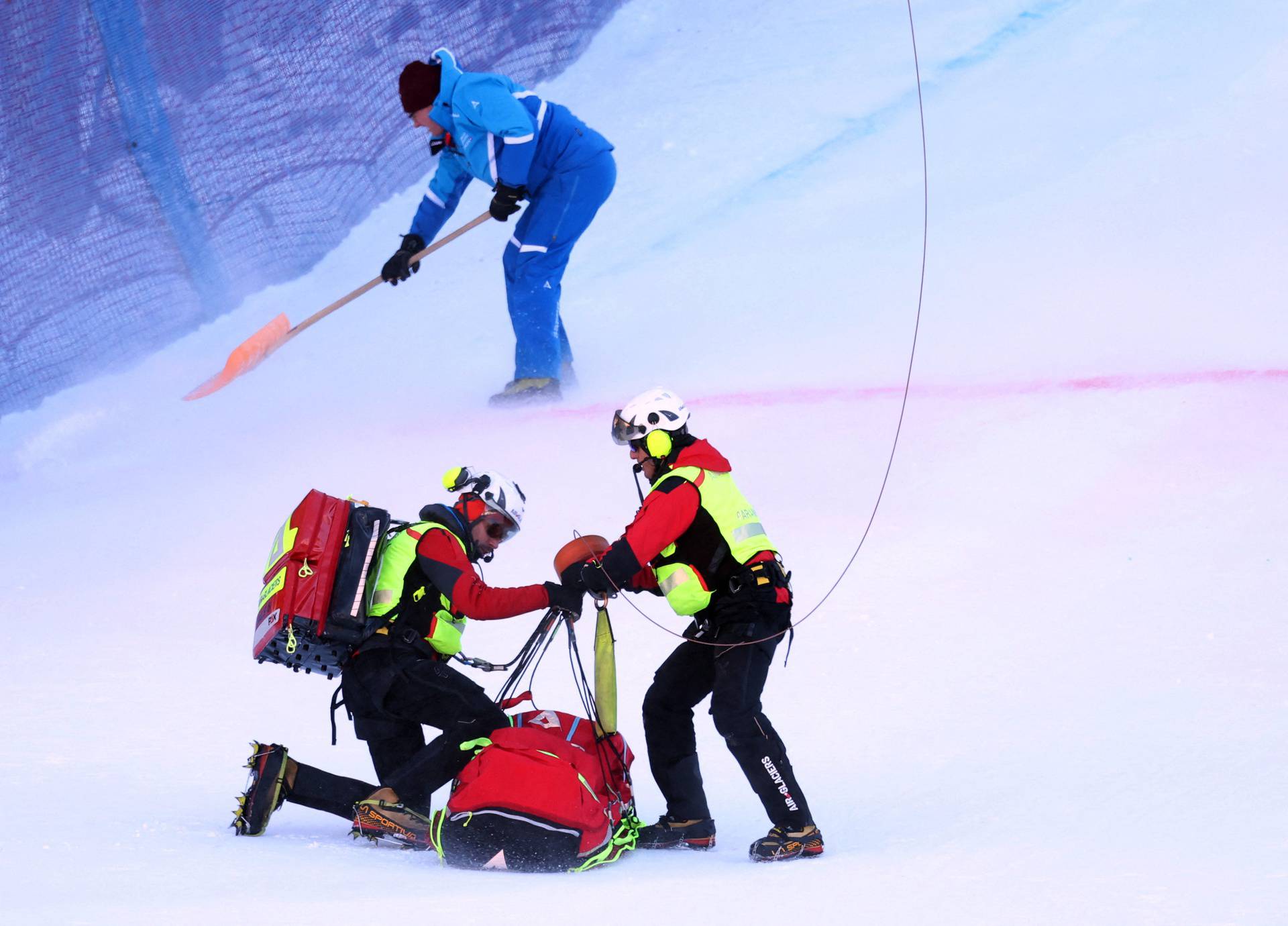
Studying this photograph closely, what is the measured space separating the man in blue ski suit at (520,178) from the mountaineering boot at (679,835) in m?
3.23

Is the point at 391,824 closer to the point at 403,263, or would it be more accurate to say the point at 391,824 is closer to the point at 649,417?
the point at 649,417

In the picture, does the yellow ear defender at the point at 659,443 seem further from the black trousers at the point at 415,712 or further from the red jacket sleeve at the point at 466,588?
the black trousers at the point at 415,712

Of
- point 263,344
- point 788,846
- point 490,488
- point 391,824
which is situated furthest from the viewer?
point 263,344

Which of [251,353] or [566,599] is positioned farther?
[251,353]

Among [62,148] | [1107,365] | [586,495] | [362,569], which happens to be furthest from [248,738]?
[62,148]

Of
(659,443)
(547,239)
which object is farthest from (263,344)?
(659,443)

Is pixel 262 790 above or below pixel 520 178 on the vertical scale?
below

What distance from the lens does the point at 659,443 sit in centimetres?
380

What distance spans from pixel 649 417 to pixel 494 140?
9.09 feet

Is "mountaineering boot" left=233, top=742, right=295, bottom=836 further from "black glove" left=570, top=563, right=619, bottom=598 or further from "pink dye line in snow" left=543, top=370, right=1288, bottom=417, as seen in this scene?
"pink dye line in snow" left=543, top=370, right=1288, bottom=417

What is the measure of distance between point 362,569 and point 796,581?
2.00m

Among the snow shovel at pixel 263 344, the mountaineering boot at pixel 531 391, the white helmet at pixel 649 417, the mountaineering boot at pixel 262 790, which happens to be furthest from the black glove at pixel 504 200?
the mountaineering boot at pixel 262 790

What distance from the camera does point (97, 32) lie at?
8102mm

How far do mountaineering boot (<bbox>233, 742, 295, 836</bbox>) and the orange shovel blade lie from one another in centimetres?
308
